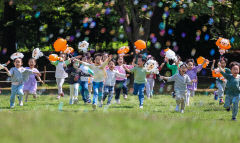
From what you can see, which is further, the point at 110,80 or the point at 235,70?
the point at 110,80

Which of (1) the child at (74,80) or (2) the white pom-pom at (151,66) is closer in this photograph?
(2) the white pom-pom at (151,66)

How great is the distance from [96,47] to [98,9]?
1900 centimetres

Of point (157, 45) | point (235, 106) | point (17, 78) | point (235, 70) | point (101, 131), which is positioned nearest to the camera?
point (101, 131)

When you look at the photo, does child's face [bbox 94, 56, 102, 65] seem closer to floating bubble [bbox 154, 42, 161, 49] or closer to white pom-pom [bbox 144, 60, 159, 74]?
white pom-pom [bbox 144, 60, 159, 74]

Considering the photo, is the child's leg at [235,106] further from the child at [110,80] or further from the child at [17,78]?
the child at [17,78]

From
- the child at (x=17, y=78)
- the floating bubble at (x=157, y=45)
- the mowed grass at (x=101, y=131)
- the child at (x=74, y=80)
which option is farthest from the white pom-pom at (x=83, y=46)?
the floating bubble at (x=157, y=45)

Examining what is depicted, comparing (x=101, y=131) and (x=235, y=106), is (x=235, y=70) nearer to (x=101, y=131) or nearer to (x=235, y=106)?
(x=235, y=106)

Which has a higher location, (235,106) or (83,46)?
(83,46)

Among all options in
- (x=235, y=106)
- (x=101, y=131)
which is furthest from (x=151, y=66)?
(x=101, y=131)

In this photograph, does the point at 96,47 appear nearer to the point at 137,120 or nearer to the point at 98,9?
the point at 98,9

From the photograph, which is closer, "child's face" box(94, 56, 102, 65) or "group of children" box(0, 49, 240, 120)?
"group of children" box(0, 49, 240, 120)

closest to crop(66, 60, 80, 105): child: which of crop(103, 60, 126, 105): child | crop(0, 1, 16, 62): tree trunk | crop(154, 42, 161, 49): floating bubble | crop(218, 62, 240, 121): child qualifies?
crop(103, 60, 126, 105): child

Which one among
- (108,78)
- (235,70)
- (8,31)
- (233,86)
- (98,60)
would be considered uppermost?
(8,31)

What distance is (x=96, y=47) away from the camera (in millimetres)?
42344
